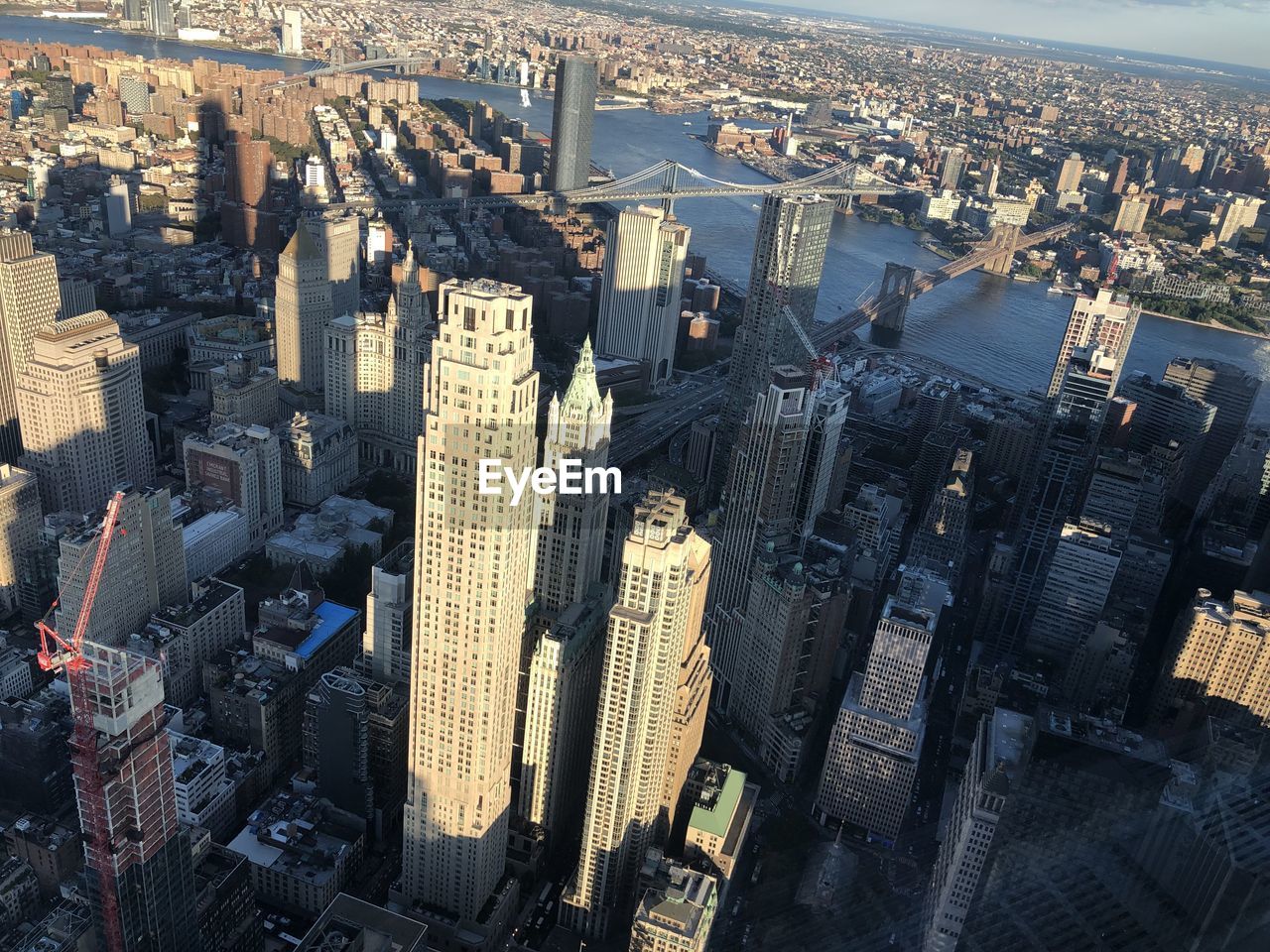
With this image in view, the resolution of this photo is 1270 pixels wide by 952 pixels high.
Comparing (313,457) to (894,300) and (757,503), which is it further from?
(894,300)

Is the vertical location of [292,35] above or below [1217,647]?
above

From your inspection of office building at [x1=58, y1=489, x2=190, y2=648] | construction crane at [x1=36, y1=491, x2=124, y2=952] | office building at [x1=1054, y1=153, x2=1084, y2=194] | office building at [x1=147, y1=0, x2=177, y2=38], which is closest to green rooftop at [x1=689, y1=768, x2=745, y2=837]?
construction crane at [x1=36, y1=491, x2=124, y2=952]

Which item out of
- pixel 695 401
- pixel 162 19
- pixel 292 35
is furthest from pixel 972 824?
pixel 162 19

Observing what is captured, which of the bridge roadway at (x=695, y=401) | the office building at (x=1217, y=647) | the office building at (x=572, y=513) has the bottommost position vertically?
the bridge roadway at (x=695, y=401)

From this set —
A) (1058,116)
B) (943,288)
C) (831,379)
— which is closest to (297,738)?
(831,379)

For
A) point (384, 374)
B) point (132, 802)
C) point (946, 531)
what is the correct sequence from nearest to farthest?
point (132, 802)
point (946, 531)
point (384, 374)

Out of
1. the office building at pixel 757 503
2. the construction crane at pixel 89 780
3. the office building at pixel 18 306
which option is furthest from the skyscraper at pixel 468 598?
the office building at pixel 18 306

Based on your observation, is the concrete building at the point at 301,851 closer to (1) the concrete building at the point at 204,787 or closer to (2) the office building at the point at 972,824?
(1) the concrete building at the point at 204,787
